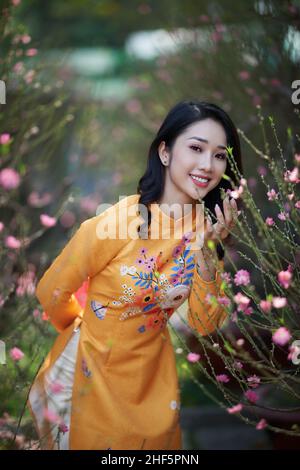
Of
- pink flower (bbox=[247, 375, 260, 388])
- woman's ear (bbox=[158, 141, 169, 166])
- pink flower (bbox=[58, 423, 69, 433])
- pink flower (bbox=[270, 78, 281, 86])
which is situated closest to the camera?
pink flower (bbox=[247, 375, 260, 388])

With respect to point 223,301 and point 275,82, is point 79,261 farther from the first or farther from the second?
point 275,82

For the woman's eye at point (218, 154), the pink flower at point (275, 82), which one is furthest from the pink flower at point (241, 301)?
the pink flower at point (275, 82)

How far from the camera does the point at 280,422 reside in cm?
275

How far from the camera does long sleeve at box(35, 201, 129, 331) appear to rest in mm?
2113

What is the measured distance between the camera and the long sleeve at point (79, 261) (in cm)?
211

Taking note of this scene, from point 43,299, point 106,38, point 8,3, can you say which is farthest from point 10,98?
point 106,38

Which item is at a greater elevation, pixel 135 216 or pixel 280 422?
pixel 135 216

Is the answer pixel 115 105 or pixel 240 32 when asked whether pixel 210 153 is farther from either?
pixel 115 105

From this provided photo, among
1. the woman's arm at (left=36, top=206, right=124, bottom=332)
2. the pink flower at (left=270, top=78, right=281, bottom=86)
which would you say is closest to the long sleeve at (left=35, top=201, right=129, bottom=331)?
the woman's arm at (left=36, top=206, right=124, bottom=332)

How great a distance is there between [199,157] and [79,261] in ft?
1.65

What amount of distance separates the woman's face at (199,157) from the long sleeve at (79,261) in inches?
9.9

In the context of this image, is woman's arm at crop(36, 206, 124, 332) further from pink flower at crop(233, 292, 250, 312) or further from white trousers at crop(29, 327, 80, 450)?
pink flower at crop(233, 292, 250, 312)

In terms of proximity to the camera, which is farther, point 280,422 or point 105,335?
point 280,422
